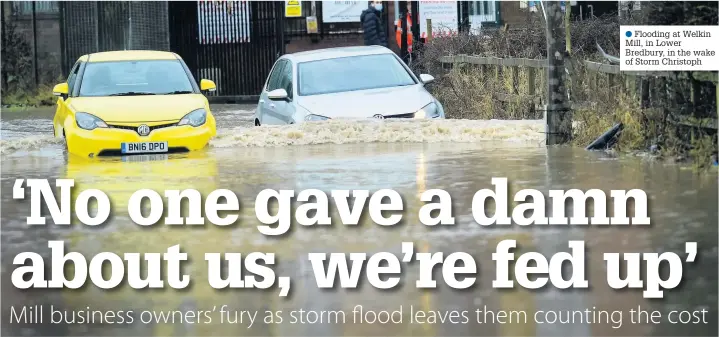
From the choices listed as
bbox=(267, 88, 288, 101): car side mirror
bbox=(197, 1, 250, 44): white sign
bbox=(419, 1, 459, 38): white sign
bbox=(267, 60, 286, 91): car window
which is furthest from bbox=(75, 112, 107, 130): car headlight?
bbox=(197, 1, 250, 44): white sign

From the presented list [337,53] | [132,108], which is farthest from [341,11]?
[132,108]

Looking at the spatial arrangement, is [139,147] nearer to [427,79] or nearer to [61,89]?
[61,89]

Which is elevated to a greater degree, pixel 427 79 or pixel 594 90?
pixel 427 79

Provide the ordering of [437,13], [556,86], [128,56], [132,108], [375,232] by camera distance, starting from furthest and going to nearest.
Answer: [437,13], [128,56], [132,108], [556,86], [375,232]

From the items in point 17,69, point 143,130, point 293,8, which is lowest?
point 143,130

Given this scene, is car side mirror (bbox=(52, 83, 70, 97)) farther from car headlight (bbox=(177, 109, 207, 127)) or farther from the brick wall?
the brick wall

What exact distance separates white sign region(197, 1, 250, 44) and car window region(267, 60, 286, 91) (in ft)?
39.0

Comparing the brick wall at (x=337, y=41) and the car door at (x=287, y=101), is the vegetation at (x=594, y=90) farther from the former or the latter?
the brick wall at (x=337, y=41)

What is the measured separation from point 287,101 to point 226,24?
546 inches

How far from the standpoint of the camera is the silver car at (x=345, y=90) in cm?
1934

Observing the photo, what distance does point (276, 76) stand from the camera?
70.9 ft

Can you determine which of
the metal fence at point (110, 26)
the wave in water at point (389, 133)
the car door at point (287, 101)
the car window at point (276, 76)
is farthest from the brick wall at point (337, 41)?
the wave in water at point (389, 133)

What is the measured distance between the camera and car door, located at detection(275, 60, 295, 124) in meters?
19.8

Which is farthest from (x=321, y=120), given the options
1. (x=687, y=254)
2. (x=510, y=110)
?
(x=687, y=254)
